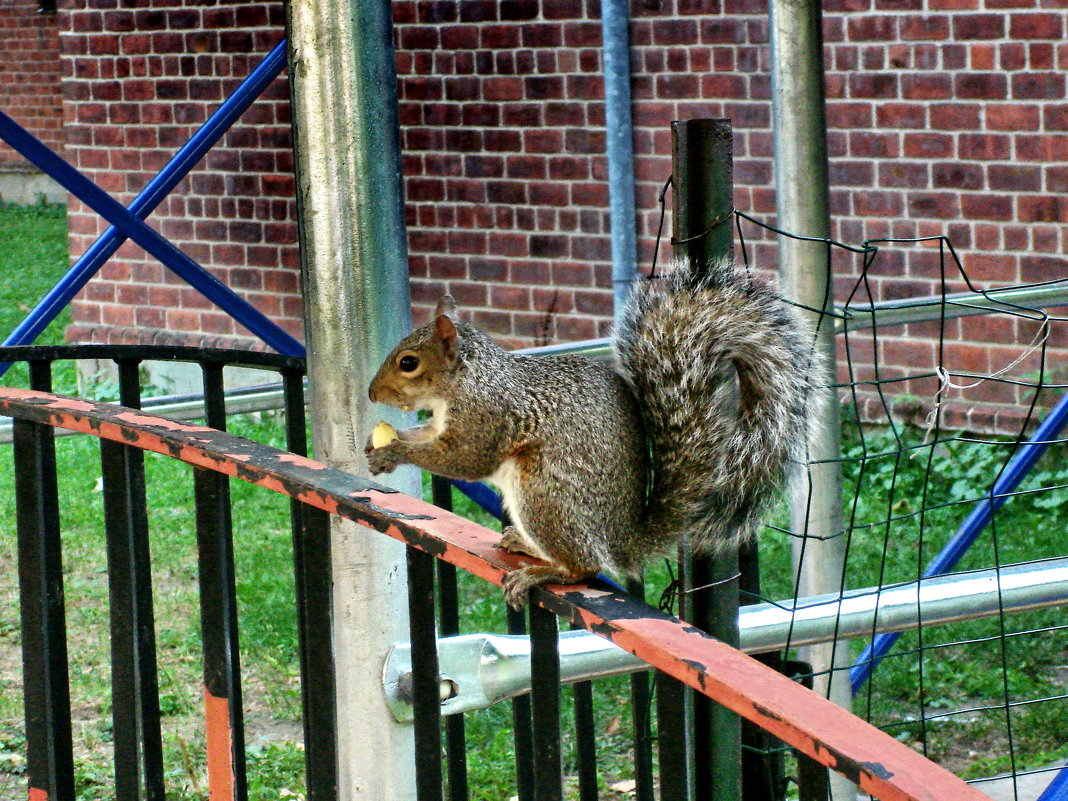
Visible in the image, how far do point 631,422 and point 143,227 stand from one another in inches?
104

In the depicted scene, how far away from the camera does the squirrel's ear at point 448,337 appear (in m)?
2.13

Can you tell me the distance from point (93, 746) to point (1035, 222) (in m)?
3.82

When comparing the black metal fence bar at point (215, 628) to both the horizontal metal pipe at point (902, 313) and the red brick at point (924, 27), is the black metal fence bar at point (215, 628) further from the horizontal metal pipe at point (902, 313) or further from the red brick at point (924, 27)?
the red brick at point (924, 27)

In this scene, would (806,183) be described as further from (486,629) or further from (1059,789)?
(486,629)

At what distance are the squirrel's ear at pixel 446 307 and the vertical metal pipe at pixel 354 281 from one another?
0.23 m

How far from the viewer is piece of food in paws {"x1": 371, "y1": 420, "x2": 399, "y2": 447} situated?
6.64ft

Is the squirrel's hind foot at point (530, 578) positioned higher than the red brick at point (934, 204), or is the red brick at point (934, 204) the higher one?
the red brick at point (934, 204)

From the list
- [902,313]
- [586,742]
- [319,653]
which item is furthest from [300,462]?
[902,313]

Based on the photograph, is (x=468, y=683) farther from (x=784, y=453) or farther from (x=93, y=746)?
(x=93, y=746)

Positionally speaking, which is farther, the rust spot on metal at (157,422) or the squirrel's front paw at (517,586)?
the rust spot on metal at (157,422)

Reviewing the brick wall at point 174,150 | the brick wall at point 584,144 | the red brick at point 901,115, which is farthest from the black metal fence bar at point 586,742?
the brick wall at point 174,150

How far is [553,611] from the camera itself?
4.61 feet

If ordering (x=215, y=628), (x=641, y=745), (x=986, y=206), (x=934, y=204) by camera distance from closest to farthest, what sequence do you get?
(x=215, y=628)
(x=641, y=745)
(x=986, y=206)
(x=934, y=204)

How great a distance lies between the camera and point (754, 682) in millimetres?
1156
